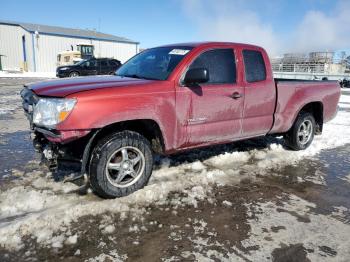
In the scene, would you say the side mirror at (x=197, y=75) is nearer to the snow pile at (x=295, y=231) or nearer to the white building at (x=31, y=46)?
the snow pile at (x=295, y=231)

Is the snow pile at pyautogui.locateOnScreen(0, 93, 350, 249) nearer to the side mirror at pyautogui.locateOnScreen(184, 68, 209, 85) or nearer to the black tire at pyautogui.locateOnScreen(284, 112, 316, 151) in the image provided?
the black tire at pyautogui.locateOnScreen(284, 112, 316, 151)

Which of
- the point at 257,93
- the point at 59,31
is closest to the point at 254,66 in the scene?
the point at 257,93

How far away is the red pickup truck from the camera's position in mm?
3510

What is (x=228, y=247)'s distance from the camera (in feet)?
9.73

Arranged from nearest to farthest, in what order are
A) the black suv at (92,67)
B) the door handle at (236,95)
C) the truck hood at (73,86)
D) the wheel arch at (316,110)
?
1. the truck hood at (73,86)
2. the door handle at (236,95)
3. the wheel arch at (316,110)
4. the black suv at (92,67)

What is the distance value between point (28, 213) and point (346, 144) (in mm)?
6047

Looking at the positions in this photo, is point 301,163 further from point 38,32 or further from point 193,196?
point 38,32

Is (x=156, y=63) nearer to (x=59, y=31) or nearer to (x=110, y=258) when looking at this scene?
(x=110, y=258)

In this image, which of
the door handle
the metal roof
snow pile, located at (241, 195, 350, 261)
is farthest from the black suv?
the metal roof

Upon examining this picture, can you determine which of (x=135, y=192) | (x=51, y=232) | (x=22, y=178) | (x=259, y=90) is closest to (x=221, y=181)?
(x=135, y=192)

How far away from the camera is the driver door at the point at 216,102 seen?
14.3 ft

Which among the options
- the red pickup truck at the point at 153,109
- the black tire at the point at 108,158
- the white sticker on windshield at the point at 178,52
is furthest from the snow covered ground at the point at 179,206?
the white sticker on windshield at the point at 178,52

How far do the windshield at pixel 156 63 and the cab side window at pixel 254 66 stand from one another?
1011mm

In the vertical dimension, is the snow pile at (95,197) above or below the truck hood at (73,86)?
below
